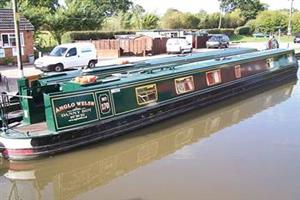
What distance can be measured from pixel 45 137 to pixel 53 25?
83.0ft

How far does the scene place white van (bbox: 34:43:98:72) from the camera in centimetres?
1850

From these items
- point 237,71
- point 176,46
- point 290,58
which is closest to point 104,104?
point 237,71

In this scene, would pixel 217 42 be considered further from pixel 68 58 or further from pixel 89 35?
pixel 68 58

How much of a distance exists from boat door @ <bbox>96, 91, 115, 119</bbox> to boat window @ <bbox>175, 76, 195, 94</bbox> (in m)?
2.49

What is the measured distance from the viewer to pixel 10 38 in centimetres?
2208

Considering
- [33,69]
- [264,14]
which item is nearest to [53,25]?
[33,69]

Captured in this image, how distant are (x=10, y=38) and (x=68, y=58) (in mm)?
5002

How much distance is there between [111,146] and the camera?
845cm

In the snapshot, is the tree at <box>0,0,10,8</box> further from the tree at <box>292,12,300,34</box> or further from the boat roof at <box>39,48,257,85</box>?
the tree at <box>292,12,300,34</box>

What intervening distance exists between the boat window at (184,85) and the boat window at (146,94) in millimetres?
973

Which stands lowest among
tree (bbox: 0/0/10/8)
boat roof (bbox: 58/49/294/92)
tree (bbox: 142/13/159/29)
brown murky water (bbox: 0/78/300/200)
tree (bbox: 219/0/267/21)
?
brown murky water (bbox: 0/78/300/200)

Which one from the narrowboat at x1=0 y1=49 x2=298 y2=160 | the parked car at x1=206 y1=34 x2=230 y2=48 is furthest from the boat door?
the parked car at x1=206 y1=34 x2=230 y2=48

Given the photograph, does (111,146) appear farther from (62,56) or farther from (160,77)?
(62,56)

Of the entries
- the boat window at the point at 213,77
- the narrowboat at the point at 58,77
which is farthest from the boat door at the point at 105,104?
the boat window at the point at 213,77
